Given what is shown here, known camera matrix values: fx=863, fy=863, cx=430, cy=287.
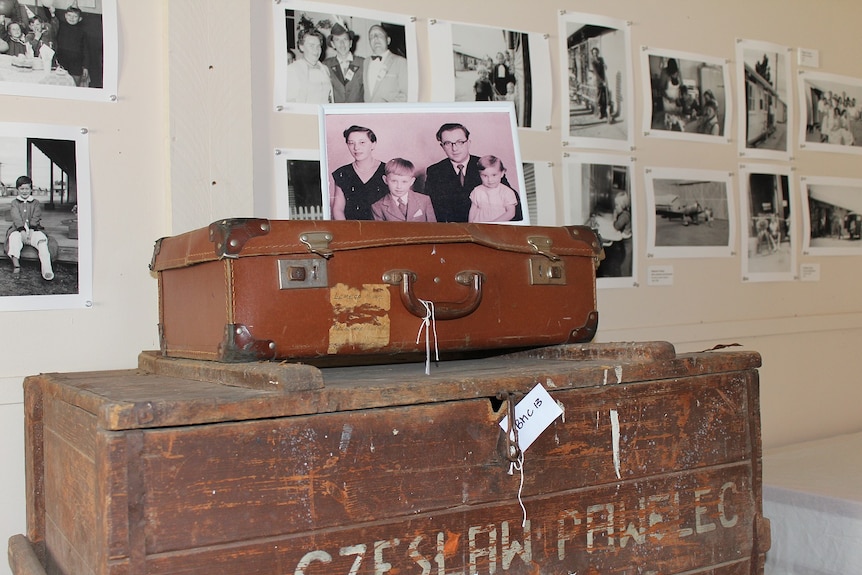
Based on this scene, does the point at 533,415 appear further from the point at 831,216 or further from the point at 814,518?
the point at 831,216

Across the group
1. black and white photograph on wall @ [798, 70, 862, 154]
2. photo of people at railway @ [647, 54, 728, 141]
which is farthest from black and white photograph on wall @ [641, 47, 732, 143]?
black and white photograph on wall @ [798, 70, 862, 154]

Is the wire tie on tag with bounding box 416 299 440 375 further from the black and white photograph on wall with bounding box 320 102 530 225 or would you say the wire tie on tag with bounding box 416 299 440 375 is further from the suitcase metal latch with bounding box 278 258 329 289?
the black and white photograph on wall with bounding box 320 102 530 225

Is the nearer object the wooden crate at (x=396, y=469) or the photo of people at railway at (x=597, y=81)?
the wooden crate at (x=396, y=469)

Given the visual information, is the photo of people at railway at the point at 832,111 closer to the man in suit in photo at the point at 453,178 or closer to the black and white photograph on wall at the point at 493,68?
the black and white photograph on wall at the point at 493,68

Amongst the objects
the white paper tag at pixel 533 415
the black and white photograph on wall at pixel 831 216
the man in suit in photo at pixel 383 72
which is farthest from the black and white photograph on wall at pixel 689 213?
the white paper tag at pixel 533 415

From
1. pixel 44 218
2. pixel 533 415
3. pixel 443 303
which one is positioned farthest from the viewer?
pixel 44 218

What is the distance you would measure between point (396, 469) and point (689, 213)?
164 centimetres

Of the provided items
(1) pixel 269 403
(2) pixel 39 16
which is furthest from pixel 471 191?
(2) pixel 39 16

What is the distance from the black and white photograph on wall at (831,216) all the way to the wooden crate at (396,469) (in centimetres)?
141

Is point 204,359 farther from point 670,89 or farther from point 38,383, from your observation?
point 670,89

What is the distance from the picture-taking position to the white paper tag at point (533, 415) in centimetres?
125

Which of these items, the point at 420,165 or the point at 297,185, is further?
the point at 297,185

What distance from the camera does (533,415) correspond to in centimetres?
127

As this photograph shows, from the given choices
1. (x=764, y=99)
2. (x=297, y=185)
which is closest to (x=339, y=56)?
(x=297, y=185)
